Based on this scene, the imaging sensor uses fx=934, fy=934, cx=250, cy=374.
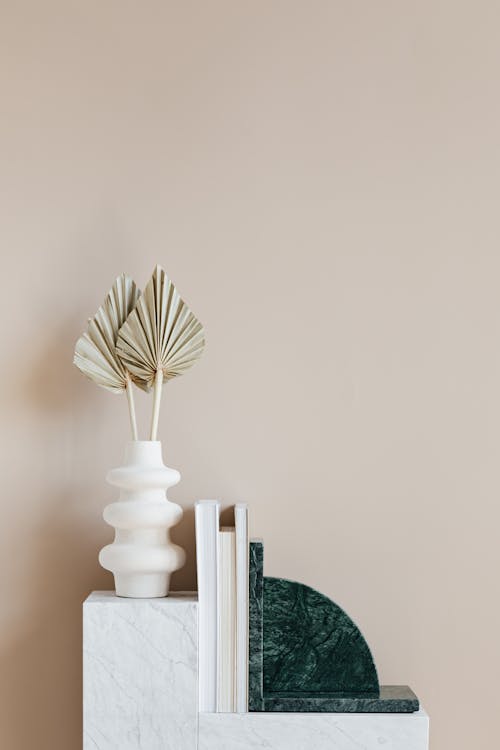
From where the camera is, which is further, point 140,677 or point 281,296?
point 281,296

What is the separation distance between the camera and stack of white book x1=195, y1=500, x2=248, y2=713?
3.96 feet

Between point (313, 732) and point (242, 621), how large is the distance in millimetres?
167

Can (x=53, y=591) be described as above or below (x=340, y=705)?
above

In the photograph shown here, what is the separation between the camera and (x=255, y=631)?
1.21 meters

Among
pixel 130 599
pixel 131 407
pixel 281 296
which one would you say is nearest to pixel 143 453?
pixel 131 407

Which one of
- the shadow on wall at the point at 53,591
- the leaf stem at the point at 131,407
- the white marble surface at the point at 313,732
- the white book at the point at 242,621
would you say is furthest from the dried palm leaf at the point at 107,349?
the white marble surface at the point at 313,732

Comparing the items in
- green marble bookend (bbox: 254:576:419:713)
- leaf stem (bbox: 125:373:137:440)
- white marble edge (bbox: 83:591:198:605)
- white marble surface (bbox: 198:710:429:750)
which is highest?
leaf stem (bbox: 125:373:137:440)

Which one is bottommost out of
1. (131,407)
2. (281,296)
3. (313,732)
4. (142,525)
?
(313,732)

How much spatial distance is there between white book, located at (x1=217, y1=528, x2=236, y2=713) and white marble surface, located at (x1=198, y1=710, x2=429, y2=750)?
26mm

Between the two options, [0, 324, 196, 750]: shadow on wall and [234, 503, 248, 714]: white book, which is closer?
[234, 503, 248, 714]: white book

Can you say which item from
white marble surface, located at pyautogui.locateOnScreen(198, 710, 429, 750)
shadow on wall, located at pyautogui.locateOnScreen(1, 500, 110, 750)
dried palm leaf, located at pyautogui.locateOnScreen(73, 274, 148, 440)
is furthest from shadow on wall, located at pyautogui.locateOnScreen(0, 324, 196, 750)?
white marble surface, located at pyautogui.locateOnScreen(198, 710, 429, 750)

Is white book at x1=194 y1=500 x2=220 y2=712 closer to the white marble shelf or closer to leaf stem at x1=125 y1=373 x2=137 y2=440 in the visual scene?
the white marble shelf

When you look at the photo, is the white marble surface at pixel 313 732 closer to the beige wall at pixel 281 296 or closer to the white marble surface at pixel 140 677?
the white marble surface at pixel 140 677

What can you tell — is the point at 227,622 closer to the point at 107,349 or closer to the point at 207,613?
the point at 207,613
